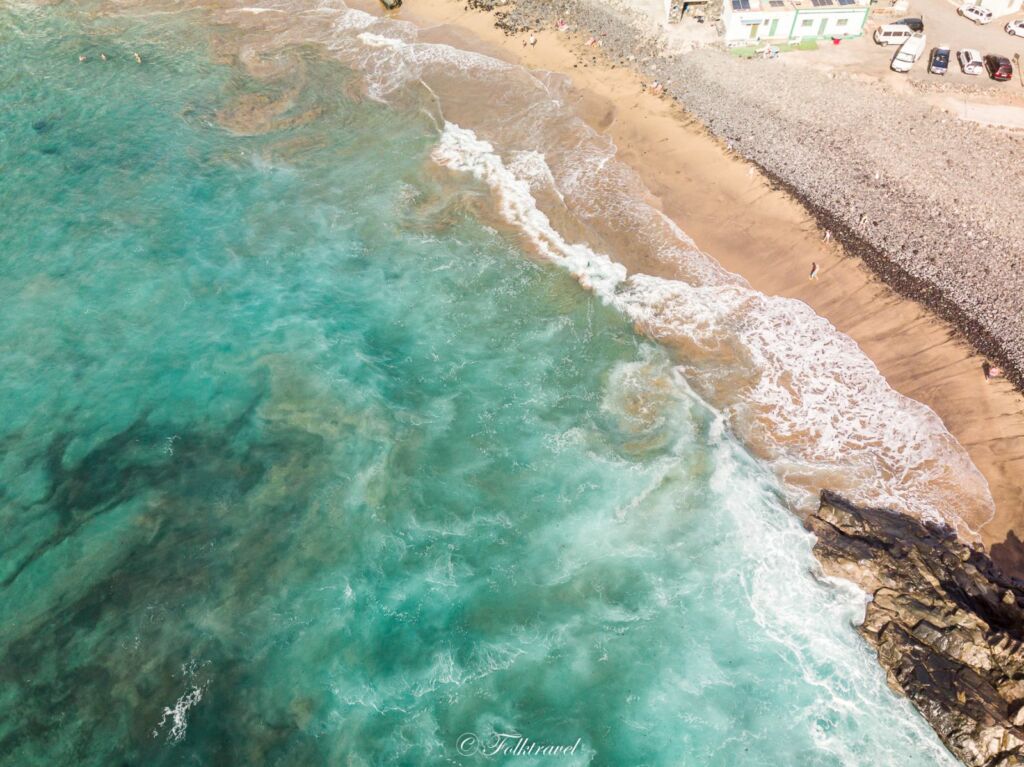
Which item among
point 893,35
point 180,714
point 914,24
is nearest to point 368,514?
point 180,714

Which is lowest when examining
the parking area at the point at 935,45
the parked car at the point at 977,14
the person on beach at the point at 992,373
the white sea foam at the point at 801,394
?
the white sea foam at the point at 801,394

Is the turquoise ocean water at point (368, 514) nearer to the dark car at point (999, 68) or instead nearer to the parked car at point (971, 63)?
the parked car at point (971, 63)

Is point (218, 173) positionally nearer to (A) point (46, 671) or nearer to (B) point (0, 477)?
(B) point (0, 477)

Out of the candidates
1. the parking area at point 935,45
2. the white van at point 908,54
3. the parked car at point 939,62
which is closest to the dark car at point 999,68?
the parking area at point 935,45

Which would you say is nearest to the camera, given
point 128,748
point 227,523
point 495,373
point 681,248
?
point 128,748

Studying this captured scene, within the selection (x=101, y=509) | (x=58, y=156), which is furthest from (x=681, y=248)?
(x=58, y=156)

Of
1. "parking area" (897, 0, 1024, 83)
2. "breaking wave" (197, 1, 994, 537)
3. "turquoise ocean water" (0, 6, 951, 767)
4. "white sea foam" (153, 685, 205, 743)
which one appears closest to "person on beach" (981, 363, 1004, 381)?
"breaking wave" (197, 1, 994, 537)

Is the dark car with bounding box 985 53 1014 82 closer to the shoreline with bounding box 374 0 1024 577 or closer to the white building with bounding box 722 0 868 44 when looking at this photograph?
the white building with bounding box 722 0 868 44
